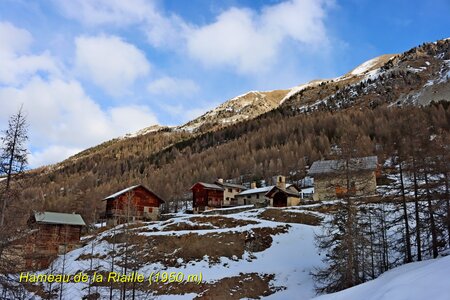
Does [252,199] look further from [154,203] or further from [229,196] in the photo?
[154,203]

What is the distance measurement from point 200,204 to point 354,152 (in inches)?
2366

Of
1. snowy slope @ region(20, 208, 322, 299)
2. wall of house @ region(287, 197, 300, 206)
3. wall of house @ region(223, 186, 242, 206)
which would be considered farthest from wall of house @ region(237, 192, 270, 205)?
snowy slope @ region(20, 208, 322, 299)

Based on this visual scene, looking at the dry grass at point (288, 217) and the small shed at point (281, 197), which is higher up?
the small shed at point (281, 197)

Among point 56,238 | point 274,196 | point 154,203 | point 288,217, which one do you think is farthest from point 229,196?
point 56,238

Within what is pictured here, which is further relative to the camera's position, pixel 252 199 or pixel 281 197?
pixel 252 199

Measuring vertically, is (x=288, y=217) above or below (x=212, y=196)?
below

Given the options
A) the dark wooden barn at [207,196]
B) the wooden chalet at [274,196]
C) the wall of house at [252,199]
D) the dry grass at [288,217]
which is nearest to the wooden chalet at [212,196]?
the dark wooden barn at [207,196]

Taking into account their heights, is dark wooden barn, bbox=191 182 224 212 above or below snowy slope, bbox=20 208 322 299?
above

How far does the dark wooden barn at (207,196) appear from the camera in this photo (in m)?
81.4

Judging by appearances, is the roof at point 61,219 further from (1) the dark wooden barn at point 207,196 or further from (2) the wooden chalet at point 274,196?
(2) the wooden chalet at point 274,196

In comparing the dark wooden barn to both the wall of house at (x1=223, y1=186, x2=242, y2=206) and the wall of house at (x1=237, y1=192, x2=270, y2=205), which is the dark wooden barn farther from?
the wall of house at (x1=237, y1=192, x2=270, y2=205)

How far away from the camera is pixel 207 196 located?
81.4 m

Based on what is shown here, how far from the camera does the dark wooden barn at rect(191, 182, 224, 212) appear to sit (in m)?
81.4

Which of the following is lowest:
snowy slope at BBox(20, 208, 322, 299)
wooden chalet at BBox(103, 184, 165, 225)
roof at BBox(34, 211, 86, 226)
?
snowy slope at BBox(20, 208, 322, 299)
